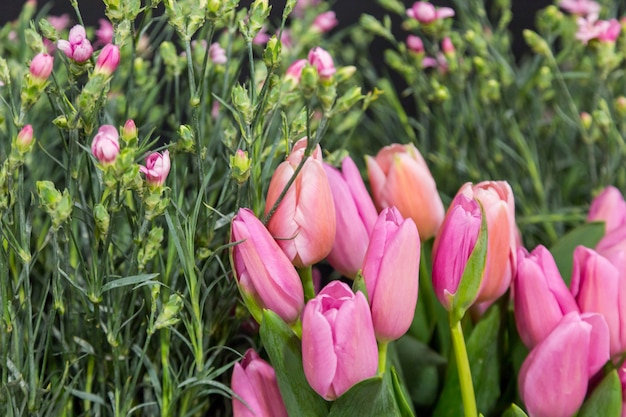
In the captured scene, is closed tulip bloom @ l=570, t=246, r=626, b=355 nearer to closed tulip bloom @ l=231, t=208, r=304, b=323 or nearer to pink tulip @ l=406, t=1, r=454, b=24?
closed tulip bloom @ l=231, t=208, r=304, b=323

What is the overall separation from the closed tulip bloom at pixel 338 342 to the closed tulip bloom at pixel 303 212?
0.03m

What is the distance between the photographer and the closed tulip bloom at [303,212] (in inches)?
12.2

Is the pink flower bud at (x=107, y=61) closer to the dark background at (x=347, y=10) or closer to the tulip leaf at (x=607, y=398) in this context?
the tulip leaf at (x=607, y=398)

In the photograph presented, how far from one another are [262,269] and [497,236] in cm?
10

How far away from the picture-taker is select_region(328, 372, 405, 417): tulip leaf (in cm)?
29

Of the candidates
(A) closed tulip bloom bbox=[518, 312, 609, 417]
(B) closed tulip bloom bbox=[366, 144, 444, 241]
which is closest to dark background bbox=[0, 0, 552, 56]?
(B) closed tulip bloom bbox=[366, 144, 444, 241]

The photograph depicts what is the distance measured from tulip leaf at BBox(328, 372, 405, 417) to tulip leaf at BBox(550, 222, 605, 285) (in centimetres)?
17

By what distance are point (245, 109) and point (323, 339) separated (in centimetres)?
10

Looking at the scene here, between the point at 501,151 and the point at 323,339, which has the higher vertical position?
the point at 323,339

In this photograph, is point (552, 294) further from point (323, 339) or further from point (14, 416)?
point (14, 416)

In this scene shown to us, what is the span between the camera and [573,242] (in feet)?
1.38

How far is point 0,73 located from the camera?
32 centimetres

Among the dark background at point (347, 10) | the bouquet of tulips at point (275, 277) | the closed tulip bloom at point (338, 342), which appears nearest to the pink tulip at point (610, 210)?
the bouquet of tulips at point (275, 277)

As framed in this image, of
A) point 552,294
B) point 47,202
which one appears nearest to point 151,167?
point 47,202
